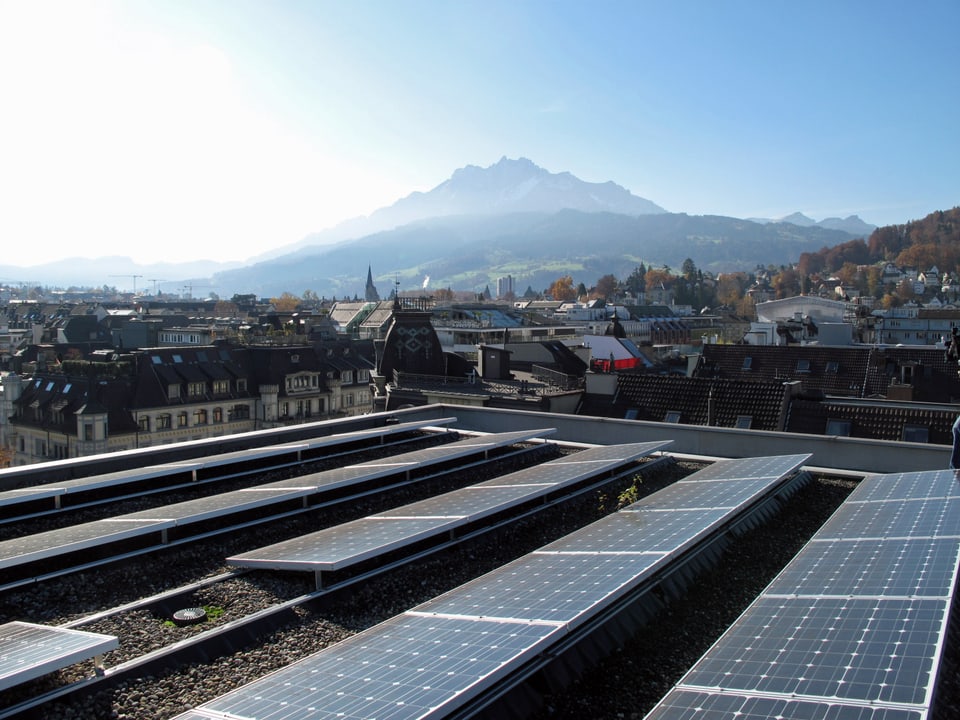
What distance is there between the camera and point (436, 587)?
11.7m

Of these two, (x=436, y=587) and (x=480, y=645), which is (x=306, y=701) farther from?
(x=436, y=587)

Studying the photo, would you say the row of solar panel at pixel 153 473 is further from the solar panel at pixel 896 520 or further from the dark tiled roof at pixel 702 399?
the dark tiled roof at pixel 702 399

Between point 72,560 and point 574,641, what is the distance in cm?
809

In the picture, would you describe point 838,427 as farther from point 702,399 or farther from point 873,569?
point 873,569

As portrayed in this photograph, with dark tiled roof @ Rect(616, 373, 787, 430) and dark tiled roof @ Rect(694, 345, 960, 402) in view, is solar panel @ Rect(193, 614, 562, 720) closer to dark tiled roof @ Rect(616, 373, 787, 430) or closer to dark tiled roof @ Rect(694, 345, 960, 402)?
dark tiled roof @ Rect(616, 373, 787, 430)

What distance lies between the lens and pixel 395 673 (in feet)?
24.8

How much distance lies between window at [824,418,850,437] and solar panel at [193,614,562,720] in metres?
24.4

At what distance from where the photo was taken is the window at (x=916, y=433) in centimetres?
2742

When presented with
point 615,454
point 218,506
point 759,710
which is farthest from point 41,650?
point 615,454

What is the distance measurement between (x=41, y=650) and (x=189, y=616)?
2.41 meters

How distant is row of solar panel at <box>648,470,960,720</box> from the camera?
665 centimetres

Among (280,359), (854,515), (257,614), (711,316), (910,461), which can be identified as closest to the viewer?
(257,614)

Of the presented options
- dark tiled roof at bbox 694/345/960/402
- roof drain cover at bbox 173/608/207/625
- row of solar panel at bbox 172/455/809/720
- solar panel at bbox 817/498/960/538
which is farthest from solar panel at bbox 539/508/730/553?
dark tiled roof at bbox 694/345/960/402

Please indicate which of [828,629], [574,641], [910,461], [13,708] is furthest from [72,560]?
[910,461]
